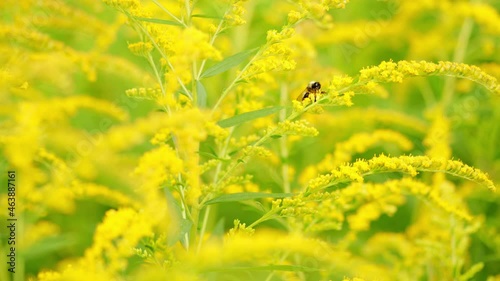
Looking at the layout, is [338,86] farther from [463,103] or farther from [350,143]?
[463,103]

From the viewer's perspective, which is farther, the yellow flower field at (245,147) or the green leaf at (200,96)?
the green leaf at (200,96)

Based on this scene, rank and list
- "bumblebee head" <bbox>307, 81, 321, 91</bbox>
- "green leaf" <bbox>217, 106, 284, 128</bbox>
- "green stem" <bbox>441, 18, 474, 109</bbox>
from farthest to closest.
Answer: "green stem" <bbox>441, 18, 474, 109</bbox> < "bumblebee head" <bbox>307, 81, 321, 91</bbox> < "green leaf" <bbox>217, 106, 284, 128</bbox>

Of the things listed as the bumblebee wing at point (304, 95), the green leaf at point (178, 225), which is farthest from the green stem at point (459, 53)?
the green leaf at point (178, 225)

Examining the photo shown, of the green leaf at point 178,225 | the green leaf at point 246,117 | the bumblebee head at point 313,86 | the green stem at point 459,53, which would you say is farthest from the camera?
the green stem at point 459,53

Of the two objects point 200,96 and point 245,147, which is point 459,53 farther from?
point 200,96

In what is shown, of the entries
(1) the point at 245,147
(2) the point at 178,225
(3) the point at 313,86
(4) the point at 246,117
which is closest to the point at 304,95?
(3) the point at 313,86

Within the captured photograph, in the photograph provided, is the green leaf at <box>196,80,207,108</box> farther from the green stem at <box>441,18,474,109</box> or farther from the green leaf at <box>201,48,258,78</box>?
the green stem at <box>441,18,474,109</box>

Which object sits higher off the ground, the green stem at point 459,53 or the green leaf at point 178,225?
the green stem at point 459,53

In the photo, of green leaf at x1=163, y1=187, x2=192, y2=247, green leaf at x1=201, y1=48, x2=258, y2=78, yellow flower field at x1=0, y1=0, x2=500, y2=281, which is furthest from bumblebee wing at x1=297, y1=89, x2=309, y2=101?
green leaf at x1=163, y1=187, x2=192, y2=247

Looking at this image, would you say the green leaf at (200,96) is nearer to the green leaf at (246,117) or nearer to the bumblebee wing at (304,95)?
the green leaf at (246,117)
